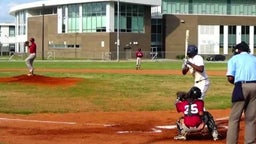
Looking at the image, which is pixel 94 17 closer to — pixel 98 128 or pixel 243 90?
pixel 98 128

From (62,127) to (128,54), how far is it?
3017 inches

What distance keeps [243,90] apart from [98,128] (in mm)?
4295

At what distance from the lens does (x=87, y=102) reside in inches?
710

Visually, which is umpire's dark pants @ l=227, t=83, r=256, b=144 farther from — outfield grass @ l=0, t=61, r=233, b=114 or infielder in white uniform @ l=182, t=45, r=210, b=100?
outfield grass @ l=0, t=61, r=233, b=114

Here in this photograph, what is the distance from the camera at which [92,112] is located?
1550 cm

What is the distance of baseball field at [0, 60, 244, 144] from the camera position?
35.4ft

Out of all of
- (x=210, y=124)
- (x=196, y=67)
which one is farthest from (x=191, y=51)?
(x=210, y=124)

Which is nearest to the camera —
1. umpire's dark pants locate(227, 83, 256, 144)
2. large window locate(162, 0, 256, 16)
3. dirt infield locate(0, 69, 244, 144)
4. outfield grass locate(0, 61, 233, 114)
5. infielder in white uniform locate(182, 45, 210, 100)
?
umpire's dark pants locate(227, 83, 256, 144)

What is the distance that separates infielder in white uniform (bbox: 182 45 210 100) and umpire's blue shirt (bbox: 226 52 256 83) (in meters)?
1.65

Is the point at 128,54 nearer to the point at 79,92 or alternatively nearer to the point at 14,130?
the point at 79,92

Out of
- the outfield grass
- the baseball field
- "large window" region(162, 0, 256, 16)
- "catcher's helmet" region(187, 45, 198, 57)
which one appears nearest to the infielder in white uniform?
"catcher's helmet" region(187, 45, 198, 57)

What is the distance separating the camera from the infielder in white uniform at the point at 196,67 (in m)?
10.7

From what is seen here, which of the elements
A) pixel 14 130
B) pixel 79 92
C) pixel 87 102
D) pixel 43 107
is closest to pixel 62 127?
pixel 14 130

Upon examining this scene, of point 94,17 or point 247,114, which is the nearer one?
point 247,114
